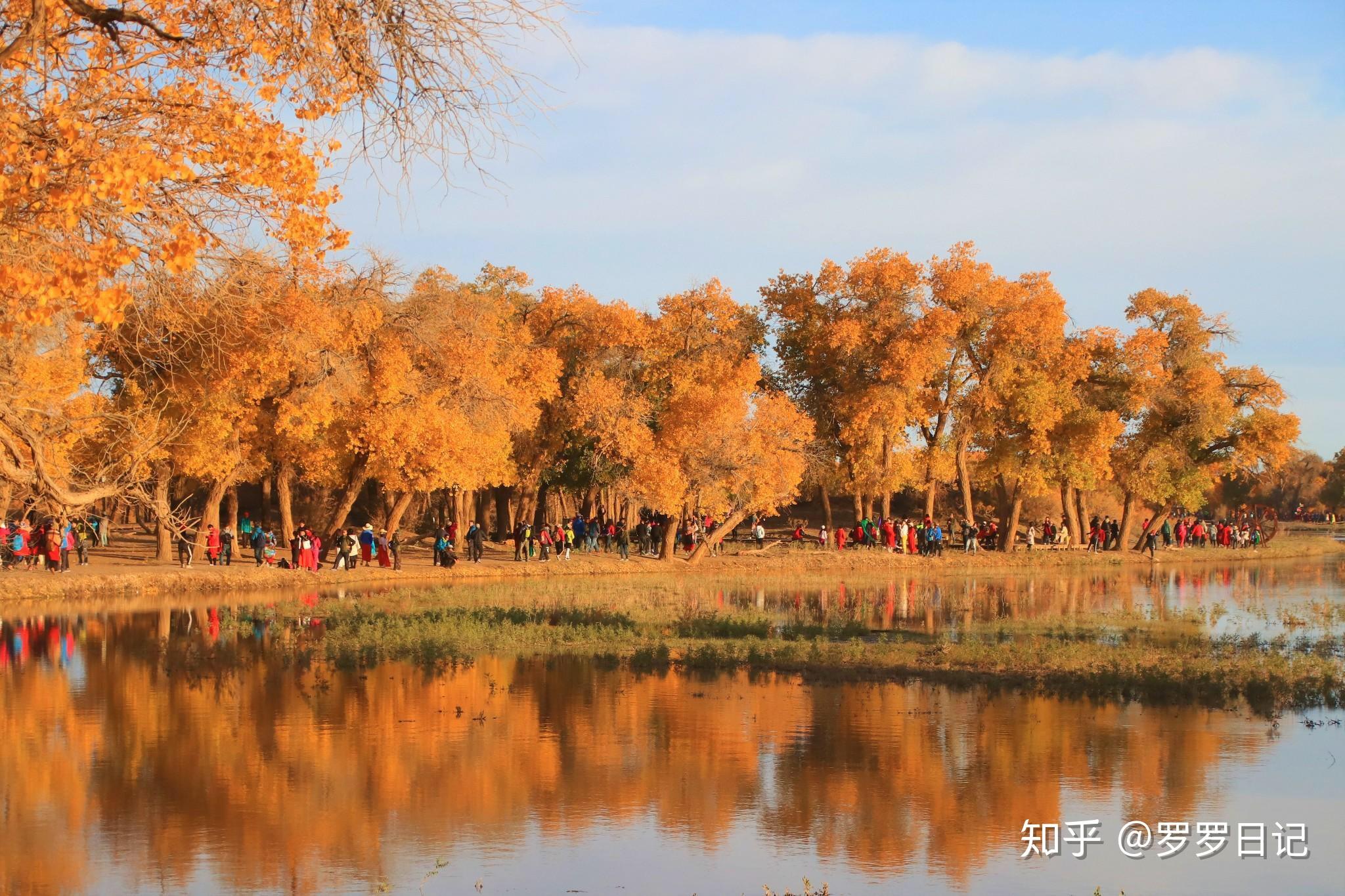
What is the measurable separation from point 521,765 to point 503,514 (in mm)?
45954

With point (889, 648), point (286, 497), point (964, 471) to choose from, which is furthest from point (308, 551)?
point (964, 471)

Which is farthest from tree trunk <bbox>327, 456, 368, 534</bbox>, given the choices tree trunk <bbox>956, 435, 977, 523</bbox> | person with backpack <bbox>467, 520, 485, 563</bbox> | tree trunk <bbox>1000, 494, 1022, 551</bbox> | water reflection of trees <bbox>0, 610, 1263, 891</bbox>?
tree trunk <bbox>1000, 494, 1022, 551</bbox>

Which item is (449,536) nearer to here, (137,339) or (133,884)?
(137,339)

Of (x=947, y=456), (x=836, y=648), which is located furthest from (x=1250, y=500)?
(x=836, y=648)

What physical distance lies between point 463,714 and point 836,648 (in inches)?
247

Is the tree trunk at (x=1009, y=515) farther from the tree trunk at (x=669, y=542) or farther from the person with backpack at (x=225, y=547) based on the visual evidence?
the person with backpack at (x=225, y=547)

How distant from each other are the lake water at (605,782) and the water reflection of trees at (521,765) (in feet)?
0.12

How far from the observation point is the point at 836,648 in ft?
60.7

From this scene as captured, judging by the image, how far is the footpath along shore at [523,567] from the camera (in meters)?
31.0

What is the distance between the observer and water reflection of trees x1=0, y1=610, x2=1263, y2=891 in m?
9.55

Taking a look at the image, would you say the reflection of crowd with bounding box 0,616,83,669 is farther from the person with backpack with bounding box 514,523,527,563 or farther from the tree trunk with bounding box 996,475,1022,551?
the tree trunk with bounding box 996,475,1022,551

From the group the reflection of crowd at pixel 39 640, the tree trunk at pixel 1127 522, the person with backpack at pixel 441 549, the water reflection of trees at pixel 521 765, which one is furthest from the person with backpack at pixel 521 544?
the tree trunk at pixel 1127 522

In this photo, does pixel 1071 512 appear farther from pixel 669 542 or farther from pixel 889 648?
pixel 889 648

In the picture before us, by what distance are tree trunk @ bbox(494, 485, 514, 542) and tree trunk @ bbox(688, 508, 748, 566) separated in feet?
35.2
